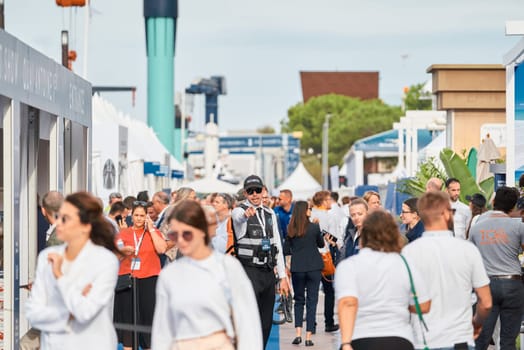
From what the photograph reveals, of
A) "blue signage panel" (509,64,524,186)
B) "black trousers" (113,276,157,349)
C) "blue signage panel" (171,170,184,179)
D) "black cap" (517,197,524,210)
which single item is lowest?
"black trousers" (113,276,157,349)

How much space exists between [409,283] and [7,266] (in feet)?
15.4

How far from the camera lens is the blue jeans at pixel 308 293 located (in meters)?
14.5

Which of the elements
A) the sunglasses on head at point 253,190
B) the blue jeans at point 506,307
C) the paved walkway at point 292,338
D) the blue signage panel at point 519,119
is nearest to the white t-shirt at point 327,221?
the paved walkway at point 292,338

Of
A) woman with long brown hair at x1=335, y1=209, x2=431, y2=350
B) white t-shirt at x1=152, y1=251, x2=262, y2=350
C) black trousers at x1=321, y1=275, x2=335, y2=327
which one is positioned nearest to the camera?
white t-shirt at x1=152, y1=251, x2=262, y2=350

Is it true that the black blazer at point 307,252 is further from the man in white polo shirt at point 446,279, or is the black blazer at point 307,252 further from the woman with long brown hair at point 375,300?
the woman with long brown hair at point 375,300

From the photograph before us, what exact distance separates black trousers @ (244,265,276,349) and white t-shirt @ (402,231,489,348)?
452cm

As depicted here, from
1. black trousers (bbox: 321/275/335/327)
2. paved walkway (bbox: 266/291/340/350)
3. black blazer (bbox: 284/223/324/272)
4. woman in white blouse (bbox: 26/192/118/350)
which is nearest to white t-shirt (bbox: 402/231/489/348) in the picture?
woman in white blouse (bbox: 26/192/118/350)

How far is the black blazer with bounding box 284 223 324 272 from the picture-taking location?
14414 mm

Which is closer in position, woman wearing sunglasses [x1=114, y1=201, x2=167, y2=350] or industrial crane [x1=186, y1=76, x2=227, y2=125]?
woman wearing sunglasses [x1=114, y1=201, x2=167, y2=350]

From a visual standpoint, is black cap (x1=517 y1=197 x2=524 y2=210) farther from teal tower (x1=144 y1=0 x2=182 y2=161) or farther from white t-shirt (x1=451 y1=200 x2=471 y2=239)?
teal tower (x1=144 y1=0 x2=182 y2=161)

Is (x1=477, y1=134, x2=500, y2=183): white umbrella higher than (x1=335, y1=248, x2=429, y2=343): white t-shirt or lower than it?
higher

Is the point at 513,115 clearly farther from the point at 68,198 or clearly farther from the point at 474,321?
the point at 68,198

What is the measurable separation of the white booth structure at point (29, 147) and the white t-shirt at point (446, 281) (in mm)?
4148

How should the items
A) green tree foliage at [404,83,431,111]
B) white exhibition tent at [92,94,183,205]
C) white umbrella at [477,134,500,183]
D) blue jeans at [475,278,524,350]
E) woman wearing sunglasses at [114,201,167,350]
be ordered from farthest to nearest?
green tree foliage at [404,83,431,111], white exhibition tent at [92,94,183,205], white umbrella at [477,134,500,183], woman wearing sunglasses at [114,201,167,350], blue jeans at [475,278,524,350]
